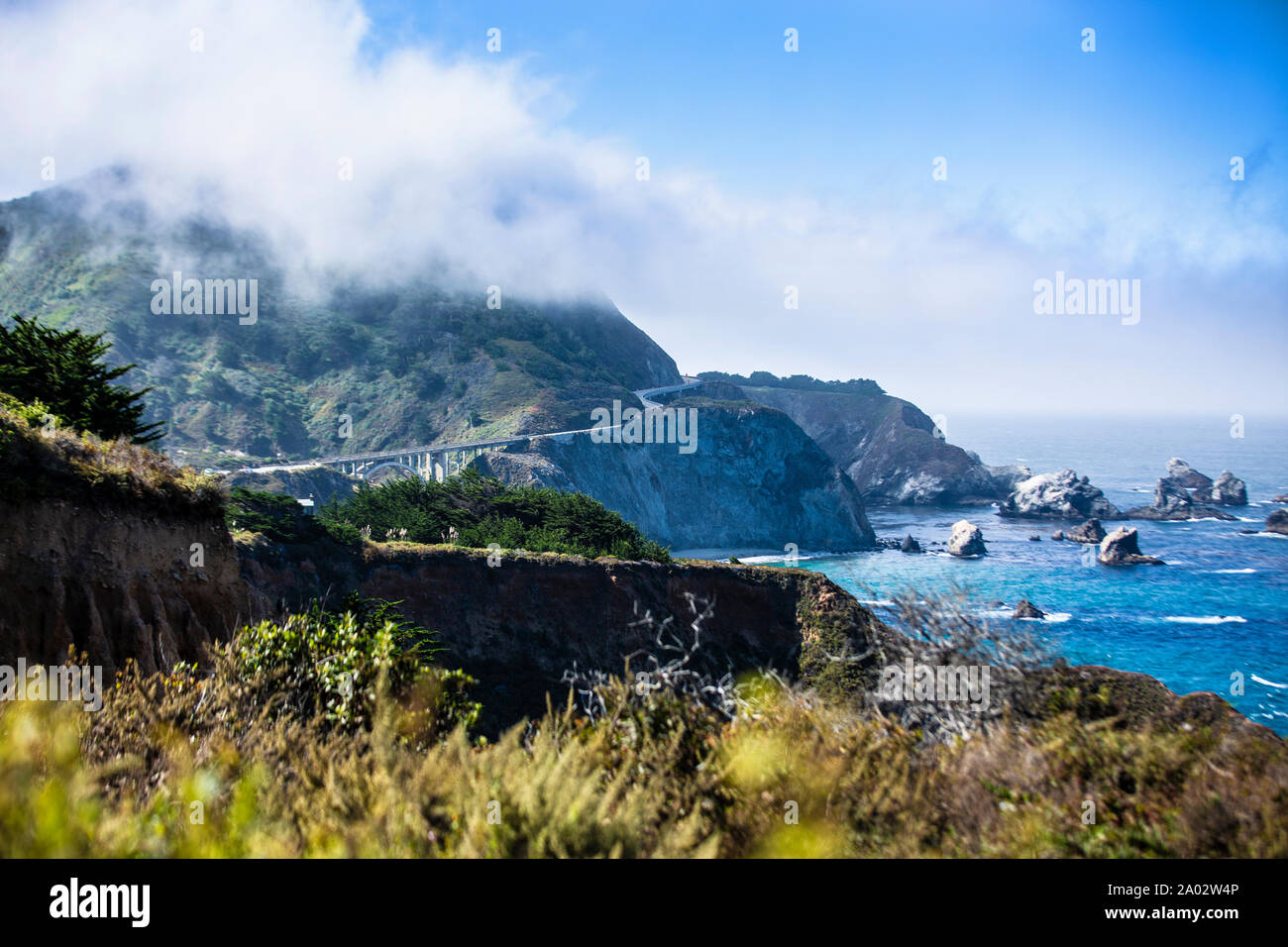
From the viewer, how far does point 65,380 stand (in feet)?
67.9

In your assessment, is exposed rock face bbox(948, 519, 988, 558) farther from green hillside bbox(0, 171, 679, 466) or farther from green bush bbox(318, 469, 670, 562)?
green bush bbox(318, 469, 670, 562)

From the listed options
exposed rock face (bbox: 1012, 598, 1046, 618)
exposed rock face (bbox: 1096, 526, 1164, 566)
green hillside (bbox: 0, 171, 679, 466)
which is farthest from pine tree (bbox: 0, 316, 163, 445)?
exposed rock face (bbox: 1096, 526, 1164, 566)

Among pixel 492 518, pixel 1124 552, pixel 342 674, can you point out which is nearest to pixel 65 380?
pixel 342 674

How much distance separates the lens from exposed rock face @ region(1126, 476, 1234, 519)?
112875 mm

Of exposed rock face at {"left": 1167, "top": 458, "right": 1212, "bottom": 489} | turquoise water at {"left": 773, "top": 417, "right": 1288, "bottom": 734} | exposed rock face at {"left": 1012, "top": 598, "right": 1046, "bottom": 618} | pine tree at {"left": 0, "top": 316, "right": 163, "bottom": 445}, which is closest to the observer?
pine tree at {"left": 0, "top": 316, "right": 163, "bottom": 445}

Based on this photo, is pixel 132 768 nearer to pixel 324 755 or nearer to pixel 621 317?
pixel 324 755

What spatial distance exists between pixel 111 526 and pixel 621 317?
176 m

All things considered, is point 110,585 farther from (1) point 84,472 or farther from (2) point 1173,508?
(2) point 1173,508

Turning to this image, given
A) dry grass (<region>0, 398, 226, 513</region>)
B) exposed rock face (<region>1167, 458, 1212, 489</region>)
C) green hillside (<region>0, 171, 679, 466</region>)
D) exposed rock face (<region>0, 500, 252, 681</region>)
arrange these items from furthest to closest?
exposed rock face (<region>1167, 458, 1212, 489</region>)
green hillside (<region>0, 171, 679, 466</region>)
dry grass (<region>0, 398, 226, 513</region>)
exposed rock face (<region>0, 500, 252, 681</region>)

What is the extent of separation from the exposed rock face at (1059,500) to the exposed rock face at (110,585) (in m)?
127

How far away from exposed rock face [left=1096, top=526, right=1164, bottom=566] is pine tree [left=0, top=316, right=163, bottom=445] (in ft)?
307

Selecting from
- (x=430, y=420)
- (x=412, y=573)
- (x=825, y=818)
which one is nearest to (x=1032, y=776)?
(x=825, y=818)

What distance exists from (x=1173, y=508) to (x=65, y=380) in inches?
5275

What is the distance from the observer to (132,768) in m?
6.76
